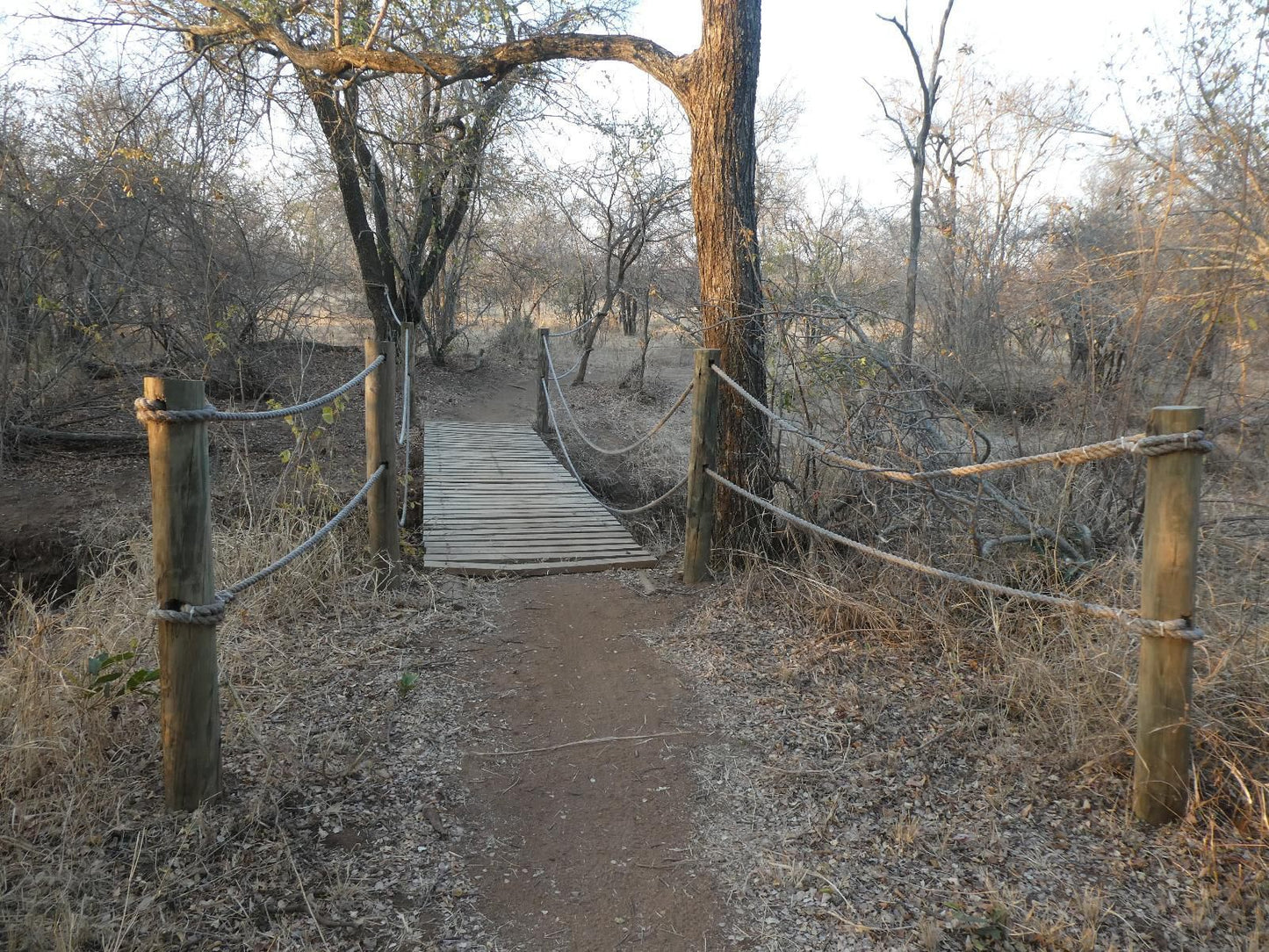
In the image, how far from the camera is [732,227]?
4.78m

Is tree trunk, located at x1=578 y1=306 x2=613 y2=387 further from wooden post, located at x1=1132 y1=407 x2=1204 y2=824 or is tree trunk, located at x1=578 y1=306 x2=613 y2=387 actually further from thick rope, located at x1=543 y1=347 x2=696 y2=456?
wooden post, located at x1=1132 y1=407 x2=1204 y2=824

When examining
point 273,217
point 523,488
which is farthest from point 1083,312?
point 273,217

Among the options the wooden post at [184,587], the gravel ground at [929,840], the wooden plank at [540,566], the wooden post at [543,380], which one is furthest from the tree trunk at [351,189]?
the gravel ground at [929,840]

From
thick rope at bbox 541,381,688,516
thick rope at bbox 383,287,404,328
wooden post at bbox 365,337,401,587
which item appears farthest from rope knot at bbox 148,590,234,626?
thick rope at bbox 383,287,404,328

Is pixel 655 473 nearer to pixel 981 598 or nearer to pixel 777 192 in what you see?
pixel 981 598

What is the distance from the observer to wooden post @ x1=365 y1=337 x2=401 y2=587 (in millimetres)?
4480

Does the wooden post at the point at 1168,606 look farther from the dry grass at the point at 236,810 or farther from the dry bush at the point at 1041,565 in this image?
the dry grass at the point at 236,810

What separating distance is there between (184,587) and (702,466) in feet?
9.49

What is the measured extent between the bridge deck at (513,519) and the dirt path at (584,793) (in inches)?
36.1

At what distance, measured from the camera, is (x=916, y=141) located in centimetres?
1441

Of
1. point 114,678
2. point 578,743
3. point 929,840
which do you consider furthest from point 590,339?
point 929,840

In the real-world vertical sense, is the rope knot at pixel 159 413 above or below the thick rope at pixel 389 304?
below

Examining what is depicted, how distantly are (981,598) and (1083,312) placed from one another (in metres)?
2.26

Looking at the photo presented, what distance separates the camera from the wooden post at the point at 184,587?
89.7 inches
